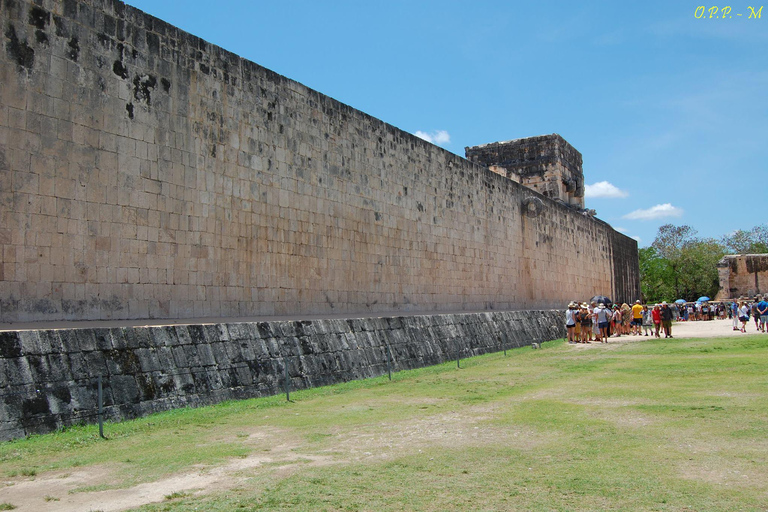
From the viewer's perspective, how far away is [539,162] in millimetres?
29891

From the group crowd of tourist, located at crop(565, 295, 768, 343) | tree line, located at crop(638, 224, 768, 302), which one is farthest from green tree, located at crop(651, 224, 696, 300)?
crowd of tourist, located at crop(565, 295, 768, 343)


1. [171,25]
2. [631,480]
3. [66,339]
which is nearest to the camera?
[631,480]

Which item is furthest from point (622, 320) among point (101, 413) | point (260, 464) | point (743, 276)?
point (743, 276)

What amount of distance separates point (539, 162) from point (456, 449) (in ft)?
84.4

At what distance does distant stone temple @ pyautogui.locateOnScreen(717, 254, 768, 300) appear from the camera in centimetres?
4050

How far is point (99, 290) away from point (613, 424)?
6.33m

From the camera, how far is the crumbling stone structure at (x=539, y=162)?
2950 centimetres

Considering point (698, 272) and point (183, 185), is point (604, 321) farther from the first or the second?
point (698, 272)

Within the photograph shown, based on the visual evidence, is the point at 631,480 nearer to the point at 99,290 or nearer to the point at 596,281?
the point at 99,290

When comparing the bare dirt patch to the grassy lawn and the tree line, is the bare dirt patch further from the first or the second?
the tree line

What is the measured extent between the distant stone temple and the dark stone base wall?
112 feet

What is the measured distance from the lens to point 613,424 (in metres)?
6.35

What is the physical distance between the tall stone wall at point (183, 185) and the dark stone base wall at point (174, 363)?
1.16 m

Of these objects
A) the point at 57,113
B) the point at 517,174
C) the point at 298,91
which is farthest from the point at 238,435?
Answer: the point at 517,174
